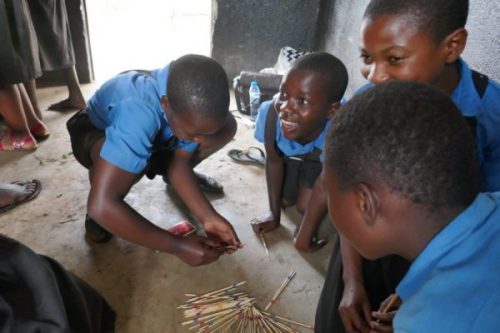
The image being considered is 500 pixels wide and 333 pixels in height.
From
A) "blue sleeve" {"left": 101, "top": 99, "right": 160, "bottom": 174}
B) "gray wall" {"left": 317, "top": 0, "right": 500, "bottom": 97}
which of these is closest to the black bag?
"gray wall" {"left": 317, "top": 0, "right": 500, "bottom": 97}

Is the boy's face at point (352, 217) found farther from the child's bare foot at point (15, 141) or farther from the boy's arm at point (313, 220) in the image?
the child's bare foot at point (15, 141)

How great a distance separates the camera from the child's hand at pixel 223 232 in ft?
5.89

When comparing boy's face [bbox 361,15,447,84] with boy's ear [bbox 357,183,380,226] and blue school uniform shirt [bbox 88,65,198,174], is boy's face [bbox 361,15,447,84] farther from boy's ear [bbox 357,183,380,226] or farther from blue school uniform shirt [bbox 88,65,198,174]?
blue school uniform shirt [bbox 88,65,198,174]

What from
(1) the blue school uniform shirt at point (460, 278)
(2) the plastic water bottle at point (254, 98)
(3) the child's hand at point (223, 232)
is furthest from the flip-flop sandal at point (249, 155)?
(1) the blue school uniform shirt at point (460, 278)

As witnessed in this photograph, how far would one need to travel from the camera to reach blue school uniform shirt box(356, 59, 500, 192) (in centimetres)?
135

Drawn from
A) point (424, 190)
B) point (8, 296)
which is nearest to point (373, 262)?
point (424, 190)

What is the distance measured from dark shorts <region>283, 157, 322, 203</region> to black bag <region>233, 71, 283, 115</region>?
4.28 ft

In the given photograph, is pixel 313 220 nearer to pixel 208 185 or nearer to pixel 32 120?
pixel 208 185

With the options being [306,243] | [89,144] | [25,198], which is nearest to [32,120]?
[25,198]

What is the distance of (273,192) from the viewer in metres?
2.18

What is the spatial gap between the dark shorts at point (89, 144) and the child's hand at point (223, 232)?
40 cm

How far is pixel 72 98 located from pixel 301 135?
7.62 feet

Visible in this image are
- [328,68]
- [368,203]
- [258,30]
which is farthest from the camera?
[258,30]

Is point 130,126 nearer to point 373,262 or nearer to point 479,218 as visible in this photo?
point 373,262
